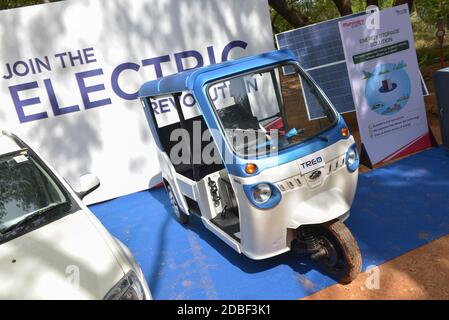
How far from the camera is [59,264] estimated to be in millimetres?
2771

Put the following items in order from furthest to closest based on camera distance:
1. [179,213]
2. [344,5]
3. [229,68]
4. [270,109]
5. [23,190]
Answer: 1. [344,5]
2. [179,213]
3. [270,109]
4. [229,68]
5. [23,190]

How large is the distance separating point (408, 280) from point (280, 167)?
1612mm

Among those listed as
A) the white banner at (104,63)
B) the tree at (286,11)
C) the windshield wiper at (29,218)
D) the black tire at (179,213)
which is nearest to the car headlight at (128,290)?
the windshield wiper at (29,218)

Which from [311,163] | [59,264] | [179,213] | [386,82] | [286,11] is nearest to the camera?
[59,264]

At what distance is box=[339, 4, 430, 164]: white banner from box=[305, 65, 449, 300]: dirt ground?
A: 2.49 metres

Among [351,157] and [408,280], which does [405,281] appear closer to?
[408,280]

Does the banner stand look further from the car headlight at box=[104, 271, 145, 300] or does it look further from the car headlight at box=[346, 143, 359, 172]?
the car headlight at box=[104, 271, 145, 300]

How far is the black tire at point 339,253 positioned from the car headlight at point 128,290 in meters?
1.81

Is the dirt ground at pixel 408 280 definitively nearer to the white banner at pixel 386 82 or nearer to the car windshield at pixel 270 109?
the car windshield at pixel 270 109

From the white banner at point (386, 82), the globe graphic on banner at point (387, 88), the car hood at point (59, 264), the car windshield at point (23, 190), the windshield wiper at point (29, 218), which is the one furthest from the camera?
the globe graphic on banner at point (387, 88)

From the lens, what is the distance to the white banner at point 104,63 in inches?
261

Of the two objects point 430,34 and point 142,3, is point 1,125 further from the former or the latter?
point 430,34

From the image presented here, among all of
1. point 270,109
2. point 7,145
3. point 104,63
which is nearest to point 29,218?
point 7,145

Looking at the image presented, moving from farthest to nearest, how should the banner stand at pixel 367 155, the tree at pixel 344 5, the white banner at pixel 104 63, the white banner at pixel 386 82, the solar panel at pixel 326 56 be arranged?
the tree at pixel 344 5, the solar panel at pixel 326 56, the white banner at pixel 104 63, the banner stand at pixel 367 155, the white banner at pixel 386 82
